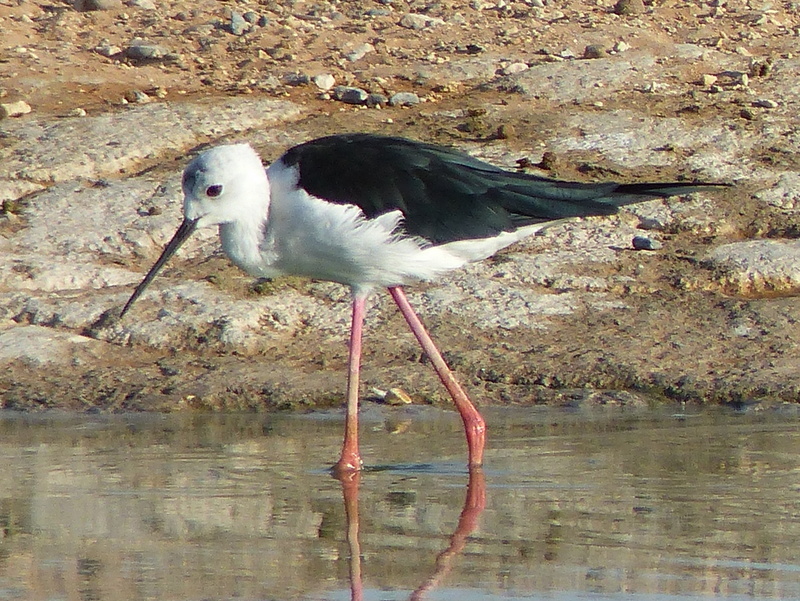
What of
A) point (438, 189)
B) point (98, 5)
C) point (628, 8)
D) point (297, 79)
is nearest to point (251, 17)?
point (98, 5)

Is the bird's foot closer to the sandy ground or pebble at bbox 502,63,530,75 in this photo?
the sandy ground

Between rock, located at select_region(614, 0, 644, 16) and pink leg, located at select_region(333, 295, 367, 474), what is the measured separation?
6269 mm

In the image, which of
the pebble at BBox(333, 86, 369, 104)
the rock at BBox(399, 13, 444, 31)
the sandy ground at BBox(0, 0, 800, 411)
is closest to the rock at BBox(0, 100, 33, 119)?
the sandy ground at BBox(0, 0, 800, 411)

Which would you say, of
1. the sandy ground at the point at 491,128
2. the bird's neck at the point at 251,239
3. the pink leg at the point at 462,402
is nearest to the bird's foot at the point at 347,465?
the pink leg at the point at 462,402

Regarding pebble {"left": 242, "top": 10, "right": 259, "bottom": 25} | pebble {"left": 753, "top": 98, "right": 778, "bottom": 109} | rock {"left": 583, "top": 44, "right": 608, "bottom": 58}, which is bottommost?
pebble {"left": 753, "top": 98, "right": 778, "bottom": 109}

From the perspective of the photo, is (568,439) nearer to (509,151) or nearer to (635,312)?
(635,312)

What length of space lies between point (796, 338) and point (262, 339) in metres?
2.44

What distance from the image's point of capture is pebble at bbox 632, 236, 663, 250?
841 cm

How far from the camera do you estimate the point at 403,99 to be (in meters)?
10.4

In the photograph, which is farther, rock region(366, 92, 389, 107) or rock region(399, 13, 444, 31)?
rock region(399, 13, 444, 31)

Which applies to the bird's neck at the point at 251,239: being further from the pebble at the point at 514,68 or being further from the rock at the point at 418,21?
the rock at the point at 418,21

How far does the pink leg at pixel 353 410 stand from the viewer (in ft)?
19.0

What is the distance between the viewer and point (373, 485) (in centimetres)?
549

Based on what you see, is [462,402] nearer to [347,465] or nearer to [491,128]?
[347,465]
